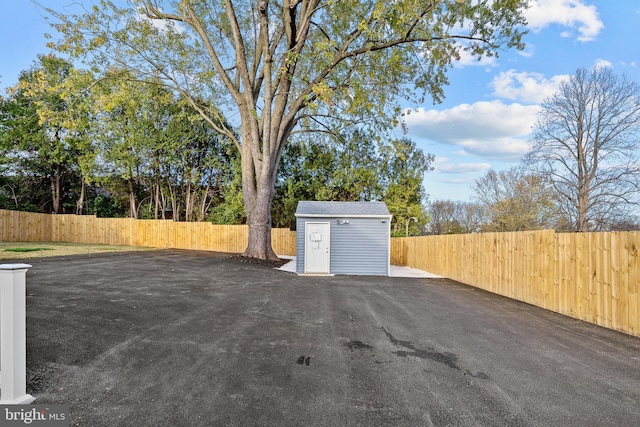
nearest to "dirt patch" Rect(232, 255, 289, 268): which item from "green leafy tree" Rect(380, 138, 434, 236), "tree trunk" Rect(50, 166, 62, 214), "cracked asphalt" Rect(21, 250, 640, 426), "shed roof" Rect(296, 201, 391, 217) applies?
"shed roof" Rect(296, 201, 391, 217)

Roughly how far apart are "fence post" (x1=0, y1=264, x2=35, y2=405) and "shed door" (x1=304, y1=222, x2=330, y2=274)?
9.72 metres

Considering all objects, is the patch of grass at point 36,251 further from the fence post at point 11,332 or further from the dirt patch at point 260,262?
the fence post at point 11,332

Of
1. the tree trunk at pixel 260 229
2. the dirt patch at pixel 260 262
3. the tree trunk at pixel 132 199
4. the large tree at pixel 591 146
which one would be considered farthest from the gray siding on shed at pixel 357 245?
the tree trunk at pixel 132 199

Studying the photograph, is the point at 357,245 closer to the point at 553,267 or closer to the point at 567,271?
the point at 553,267

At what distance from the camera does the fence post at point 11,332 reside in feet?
7.32

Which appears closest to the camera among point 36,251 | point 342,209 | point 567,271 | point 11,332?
point 11,332

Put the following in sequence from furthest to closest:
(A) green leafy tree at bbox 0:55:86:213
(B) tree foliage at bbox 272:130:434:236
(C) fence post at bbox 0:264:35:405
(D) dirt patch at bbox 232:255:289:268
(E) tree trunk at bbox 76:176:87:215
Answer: (E) tree trunk at bbox 76:176:87:215 < (B) tree foliage at bbox 272:130:434:236 < (A) green leafy tree at bbox 0:55:86:213 < (D) dirt patch at bbox 232:255:289:268 < (C) fence post at bbox 0:264:35:405

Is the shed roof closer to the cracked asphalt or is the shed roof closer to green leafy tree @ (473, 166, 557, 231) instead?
the cracked asphalt

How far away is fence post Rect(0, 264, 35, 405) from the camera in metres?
2.23

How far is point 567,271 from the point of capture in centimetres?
582

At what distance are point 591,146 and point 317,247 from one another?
16.0 metres

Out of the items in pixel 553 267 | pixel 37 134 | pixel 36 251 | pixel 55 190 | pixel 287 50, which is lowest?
pixel 36 251

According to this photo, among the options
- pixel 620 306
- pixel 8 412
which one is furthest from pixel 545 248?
pixel 8 412

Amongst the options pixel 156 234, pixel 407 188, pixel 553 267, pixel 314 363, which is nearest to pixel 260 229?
pixel 553 267
